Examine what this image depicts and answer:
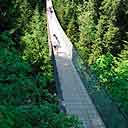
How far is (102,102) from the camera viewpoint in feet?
40.0

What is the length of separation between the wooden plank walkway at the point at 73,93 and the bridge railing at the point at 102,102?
23 cm

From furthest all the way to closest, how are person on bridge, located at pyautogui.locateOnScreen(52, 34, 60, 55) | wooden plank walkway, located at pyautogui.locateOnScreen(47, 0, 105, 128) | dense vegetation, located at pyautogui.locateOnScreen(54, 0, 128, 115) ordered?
dense vegetation, located at pyautogui.locateOnScreen(54, 0, 128, 115) < person on bridge, located at pyautogui.locateOnScreen(52, 34, 60, 55) < wooden plank walkway, located at pyautogui.locateOnScreen(47, 0, 105, 128)

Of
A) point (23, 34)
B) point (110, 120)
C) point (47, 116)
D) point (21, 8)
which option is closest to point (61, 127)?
point (47, 116)

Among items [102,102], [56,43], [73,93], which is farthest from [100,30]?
[102,102]

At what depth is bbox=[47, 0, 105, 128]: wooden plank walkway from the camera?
42.2 feet

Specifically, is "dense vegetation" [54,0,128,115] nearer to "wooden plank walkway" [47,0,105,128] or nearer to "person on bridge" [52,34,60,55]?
"person on bridge" [52,34,60,55]

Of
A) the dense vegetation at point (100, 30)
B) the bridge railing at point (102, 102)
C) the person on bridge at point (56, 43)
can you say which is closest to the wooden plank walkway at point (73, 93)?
the bridge railing at point (102, 102)

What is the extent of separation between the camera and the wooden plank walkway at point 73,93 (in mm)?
12867

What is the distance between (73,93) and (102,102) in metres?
3.38

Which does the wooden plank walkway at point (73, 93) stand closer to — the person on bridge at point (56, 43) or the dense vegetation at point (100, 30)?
the person on bridge at point (56, 43)

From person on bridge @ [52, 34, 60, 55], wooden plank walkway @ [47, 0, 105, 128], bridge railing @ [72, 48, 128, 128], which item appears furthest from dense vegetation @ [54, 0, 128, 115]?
Answer: bridge railing @ [72, 48, 128, 128]

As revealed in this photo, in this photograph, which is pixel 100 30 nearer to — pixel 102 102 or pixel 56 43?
pixel 56 43

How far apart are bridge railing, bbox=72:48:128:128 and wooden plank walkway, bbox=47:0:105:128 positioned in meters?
0.23

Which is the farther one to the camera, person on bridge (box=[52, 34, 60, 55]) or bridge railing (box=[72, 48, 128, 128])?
person on bridge (box=[52, 34, 60, 55])
